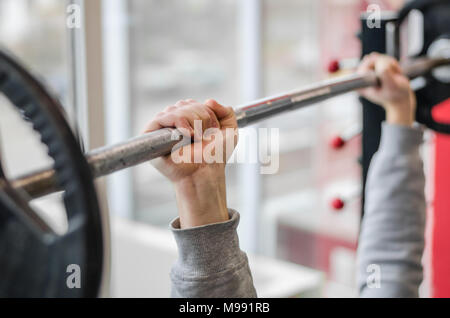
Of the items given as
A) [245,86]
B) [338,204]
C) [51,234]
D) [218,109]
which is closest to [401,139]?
[338,204]

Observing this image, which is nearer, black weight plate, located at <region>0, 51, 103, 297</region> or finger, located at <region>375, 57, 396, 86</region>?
black weight plate, located at <region>0, 51, 103, 297</region>

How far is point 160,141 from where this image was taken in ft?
1.36

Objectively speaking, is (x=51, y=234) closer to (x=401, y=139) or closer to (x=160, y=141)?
(x=160, y=141)

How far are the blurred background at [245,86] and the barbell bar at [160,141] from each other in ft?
4.48

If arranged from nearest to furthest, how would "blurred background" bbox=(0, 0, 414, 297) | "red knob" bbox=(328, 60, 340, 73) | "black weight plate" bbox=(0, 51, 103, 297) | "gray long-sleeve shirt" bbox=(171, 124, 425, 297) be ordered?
"black weight plate" bbox=(0, 51, 103, 297) → "gray long-sleeve shirt" bbox=(171, 124, 425, 297) → "red knob" bbox=(328, 60, 340, 73) → "blurred background" bbox=(0, 0, 414, 297)

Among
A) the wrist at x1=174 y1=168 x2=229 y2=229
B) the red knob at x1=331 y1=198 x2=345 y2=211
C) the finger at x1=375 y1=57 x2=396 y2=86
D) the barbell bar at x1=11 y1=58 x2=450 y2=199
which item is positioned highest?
the finger at x1=375 y1=57 x2=396 y2=86

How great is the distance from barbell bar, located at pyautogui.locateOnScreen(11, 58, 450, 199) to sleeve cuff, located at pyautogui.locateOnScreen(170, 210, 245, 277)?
86mm

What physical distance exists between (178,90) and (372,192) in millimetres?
2347

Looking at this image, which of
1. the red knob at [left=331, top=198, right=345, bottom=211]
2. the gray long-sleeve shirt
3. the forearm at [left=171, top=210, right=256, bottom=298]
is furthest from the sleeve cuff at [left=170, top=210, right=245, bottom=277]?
the red knob at [left=331, top=198, right=345, bottom=211]

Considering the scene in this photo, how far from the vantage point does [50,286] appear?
0.28 metres

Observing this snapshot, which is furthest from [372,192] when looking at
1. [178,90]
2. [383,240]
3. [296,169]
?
[178,90]

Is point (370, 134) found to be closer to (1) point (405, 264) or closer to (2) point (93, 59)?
(1) point (405, 264)

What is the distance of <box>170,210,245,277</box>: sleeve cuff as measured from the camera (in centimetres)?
47

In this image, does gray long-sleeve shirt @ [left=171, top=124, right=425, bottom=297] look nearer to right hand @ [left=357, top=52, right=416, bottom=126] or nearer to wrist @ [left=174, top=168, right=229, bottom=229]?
right hand @ [left=357, top=52, right=416, bottom=126]
